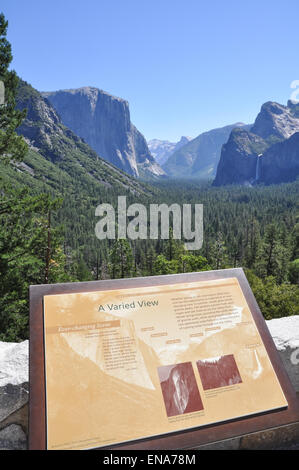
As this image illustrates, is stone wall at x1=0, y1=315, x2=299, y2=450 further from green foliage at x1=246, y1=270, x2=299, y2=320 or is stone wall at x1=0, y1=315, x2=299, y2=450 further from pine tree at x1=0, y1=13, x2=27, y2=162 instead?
green foliage at x1=246, y1=270, x2=299, y2=320

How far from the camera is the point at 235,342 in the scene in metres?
3.38

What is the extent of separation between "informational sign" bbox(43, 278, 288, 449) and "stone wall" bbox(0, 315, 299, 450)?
2.60 ft

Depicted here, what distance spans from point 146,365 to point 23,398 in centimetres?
157

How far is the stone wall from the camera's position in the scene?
129 inches

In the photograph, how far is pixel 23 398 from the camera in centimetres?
332

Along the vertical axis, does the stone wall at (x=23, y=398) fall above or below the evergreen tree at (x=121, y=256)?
above

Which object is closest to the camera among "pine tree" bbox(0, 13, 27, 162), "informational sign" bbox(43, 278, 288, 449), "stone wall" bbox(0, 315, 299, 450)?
"informational sign" bbox(43, 278, 288, 449)

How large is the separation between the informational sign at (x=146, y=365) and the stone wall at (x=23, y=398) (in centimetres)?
79

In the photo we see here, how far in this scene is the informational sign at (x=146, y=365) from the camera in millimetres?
2715

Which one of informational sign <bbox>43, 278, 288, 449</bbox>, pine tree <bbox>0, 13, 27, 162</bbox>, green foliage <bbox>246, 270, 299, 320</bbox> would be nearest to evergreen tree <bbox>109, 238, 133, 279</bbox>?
green foliage <bbox>246, 270, 299, 320</bbox>

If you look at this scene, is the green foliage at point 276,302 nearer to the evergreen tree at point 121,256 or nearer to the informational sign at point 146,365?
the evergreen tree at point 121,256

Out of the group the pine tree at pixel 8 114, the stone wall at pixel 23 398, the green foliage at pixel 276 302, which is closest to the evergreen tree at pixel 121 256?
the green foliage at pixel 276 302

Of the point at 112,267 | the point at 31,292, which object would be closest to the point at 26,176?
the point at 112,267

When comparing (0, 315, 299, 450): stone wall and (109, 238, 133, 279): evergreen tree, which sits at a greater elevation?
(0, 315, 299, 450): stone wall
